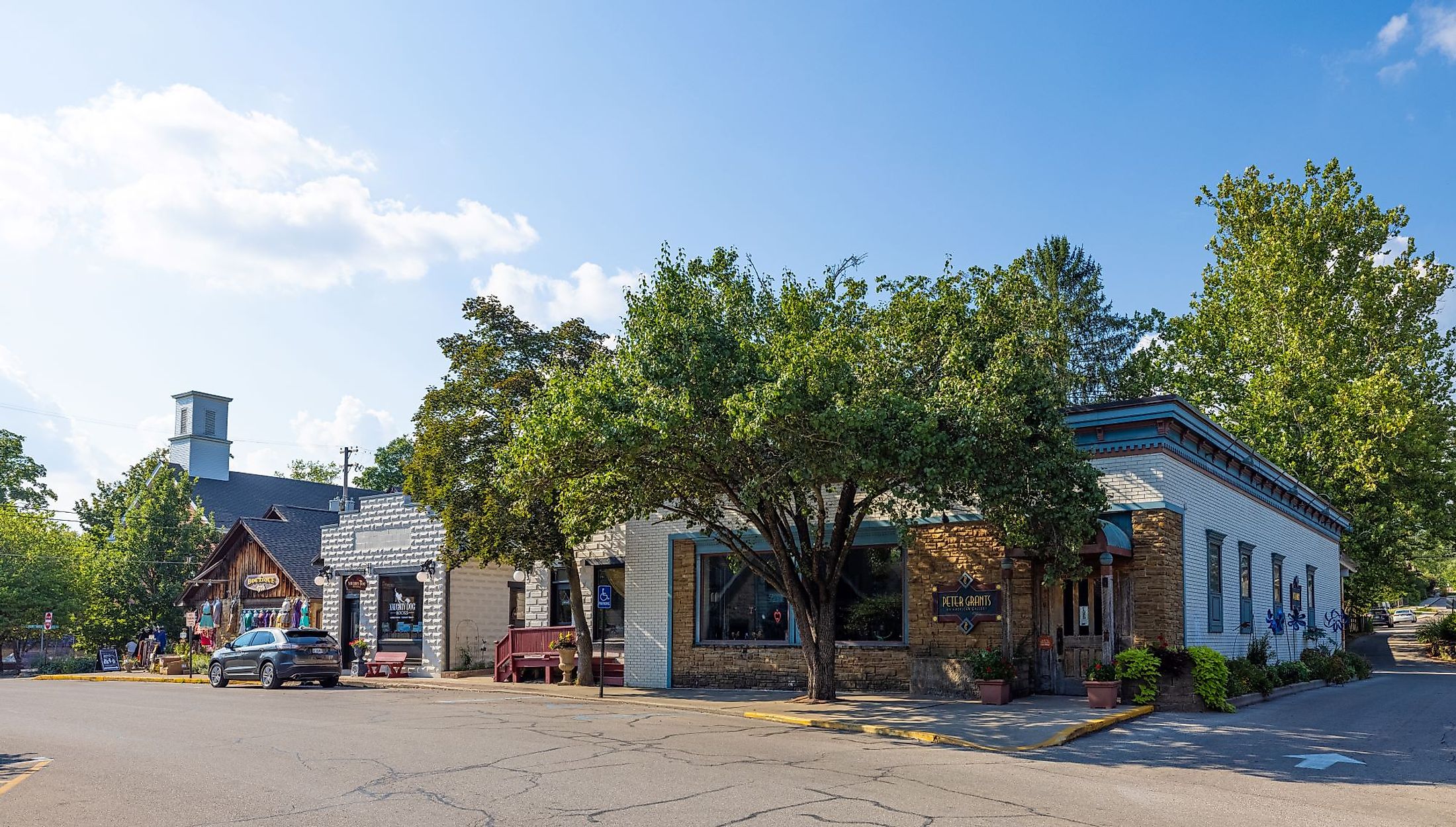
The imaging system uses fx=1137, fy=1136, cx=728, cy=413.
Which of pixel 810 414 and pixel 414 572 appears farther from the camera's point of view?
pixel 414 572

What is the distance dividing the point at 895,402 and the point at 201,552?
1613 inches

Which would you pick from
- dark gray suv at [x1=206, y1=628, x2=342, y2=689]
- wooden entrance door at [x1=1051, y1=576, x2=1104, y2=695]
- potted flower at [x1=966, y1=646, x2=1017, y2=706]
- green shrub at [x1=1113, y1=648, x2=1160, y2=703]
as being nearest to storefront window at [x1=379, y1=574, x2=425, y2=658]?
dark gray suv at [x1=206, y1=628, x2=342, y2=689]

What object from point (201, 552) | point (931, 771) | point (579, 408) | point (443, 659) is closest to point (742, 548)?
point (579, 408)

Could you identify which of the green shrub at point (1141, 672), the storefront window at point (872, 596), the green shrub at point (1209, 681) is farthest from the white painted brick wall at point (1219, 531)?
the storefront window at point (872, 596)

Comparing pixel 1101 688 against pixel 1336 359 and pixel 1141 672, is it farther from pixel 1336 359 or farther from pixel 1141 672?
pixel 1336 359

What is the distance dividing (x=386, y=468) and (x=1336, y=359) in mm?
60949

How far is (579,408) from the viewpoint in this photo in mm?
16750

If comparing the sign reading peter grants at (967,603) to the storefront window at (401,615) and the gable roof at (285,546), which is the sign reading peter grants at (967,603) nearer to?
the storefront window at (401,615)

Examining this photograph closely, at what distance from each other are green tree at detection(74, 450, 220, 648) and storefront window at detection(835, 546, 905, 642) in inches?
1308

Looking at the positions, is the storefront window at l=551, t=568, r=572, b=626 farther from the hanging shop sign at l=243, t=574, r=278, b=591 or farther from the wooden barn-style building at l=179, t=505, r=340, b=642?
the hanging shop sign at l=243, t=574, r=278, b=591

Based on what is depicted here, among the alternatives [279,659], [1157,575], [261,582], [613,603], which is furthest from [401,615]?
[1157,575]

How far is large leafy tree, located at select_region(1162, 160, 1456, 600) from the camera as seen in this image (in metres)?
38.7

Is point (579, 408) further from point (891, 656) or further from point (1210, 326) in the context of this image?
point (1210, 326)

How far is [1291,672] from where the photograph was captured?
79.5ft
